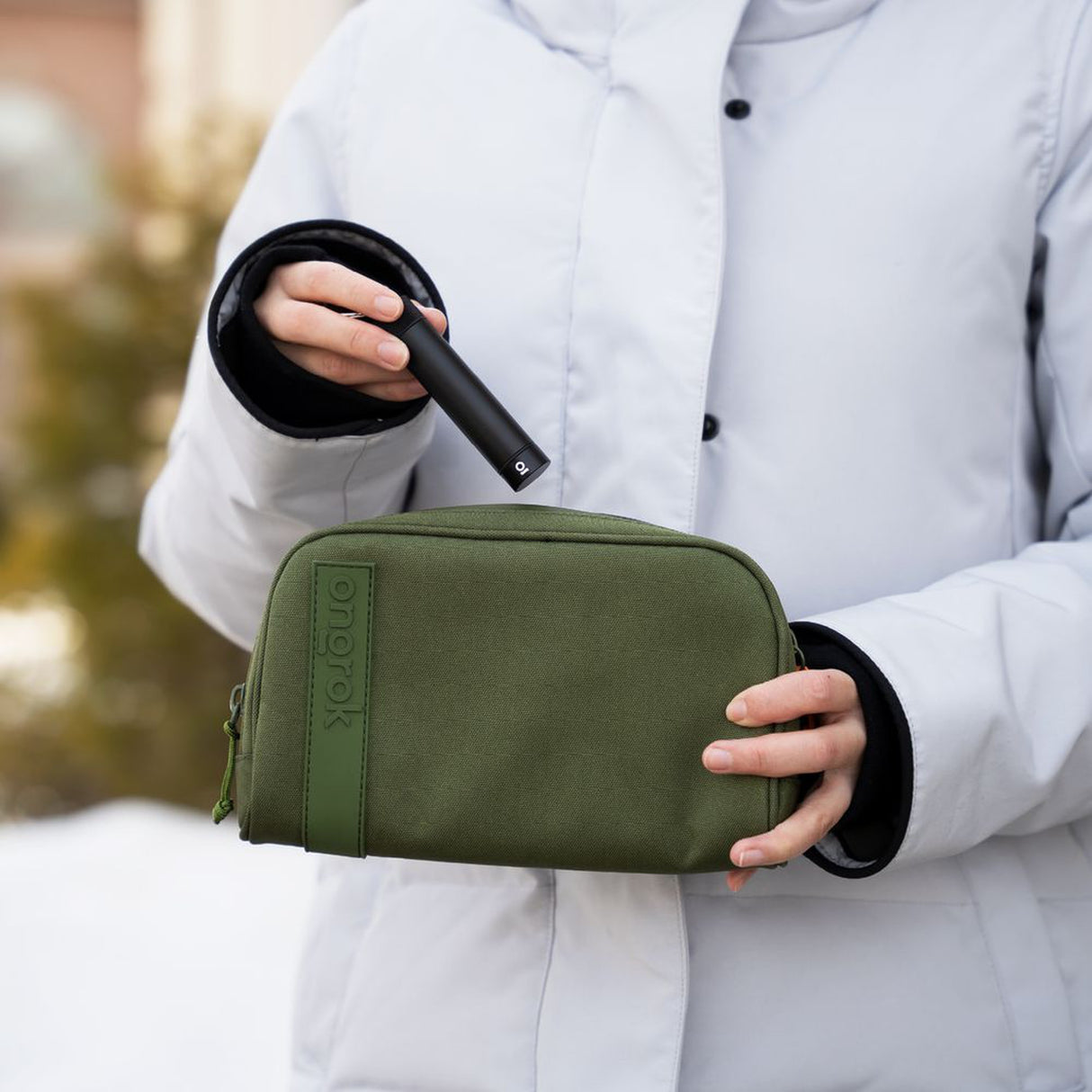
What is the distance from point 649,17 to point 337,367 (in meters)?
0.36

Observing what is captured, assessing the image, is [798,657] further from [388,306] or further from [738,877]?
[388,306]

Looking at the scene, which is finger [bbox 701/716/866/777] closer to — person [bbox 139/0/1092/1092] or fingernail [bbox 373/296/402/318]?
person [bbox 139/0/1092/1092]

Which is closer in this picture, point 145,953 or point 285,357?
point 285,357

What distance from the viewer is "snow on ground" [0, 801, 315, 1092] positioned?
1946 millimetres

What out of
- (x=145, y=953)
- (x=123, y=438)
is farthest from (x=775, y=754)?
(x=123, y=438)

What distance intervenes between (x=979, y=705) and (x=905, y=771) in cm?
7

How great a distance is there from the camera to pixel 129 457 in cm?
302

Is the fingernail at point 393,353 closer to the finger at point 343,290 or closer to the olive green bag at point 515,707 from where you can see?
the finger at point 343,290

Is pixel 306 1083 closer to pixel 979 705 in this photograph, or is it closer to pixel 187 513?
pixel 187 513

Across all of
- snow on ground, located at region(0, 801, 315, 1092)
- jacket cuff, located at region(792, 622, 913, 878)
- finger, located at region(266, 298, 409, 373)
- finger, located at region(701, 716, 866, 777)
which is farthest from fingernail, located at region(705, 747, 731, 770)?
snow on ground, located at region(0, 801, 315, 1092)

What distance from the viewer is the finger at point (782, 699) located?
758 mm

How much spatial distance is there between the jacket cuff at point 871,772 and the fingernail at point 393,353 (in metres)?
0.31

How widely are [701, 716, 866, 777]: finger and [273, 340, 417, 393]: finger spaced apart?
0.32 meters

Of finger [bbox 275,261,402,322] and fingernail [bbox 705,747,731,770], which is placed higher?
finger [bbox 275,261,402,322]
